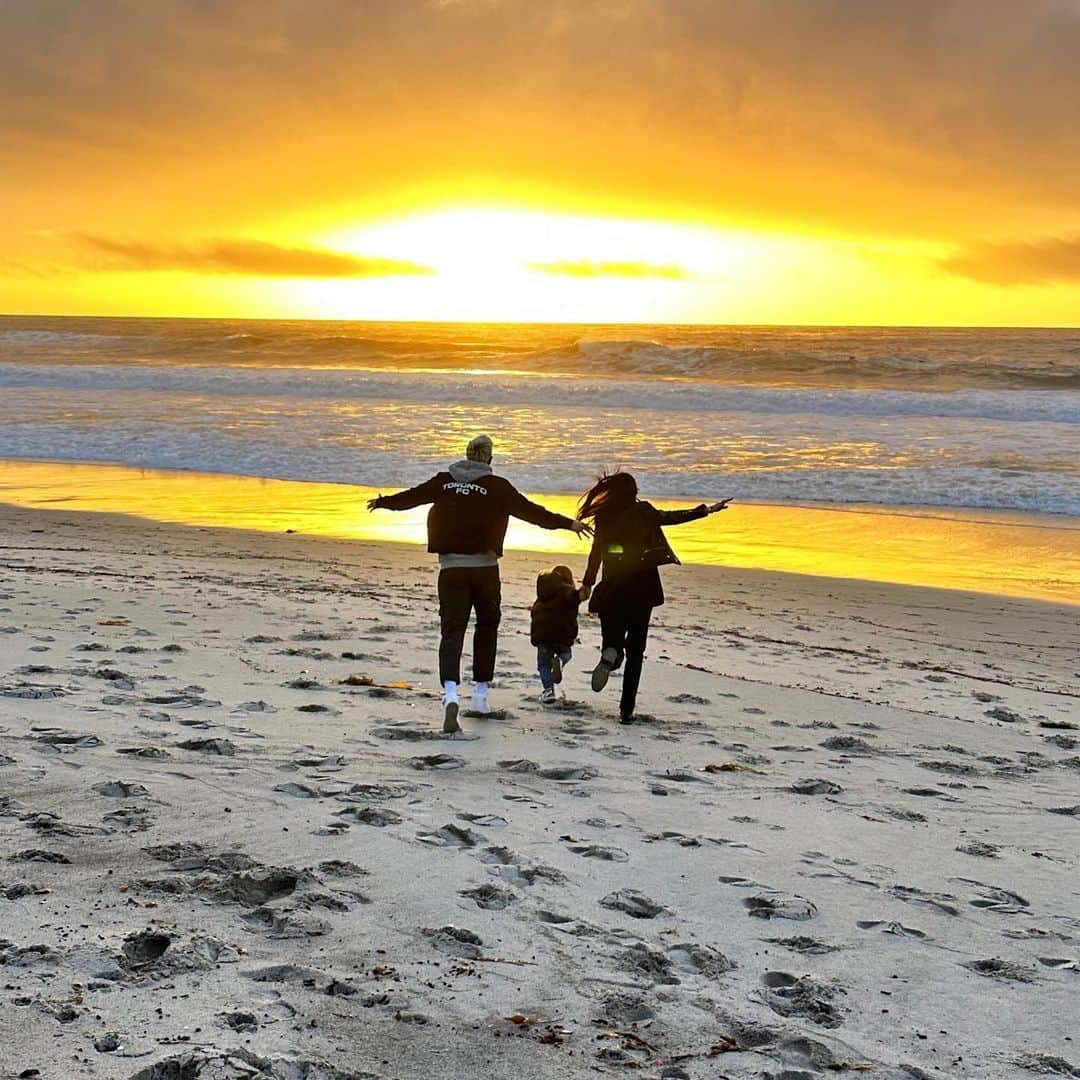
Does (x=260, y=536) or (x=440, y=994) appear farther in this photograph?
(x=260, y=536)

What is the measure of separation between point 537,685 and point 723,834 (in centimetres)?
304

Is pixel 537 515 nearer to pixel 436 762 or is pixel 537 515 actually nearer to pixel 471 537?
pixel 471 537

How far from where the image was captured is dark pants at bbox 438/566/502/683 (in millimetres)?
7043

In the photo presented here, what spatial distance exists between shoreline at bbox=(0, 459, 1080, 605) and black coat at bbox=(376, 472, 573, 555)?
256 inches

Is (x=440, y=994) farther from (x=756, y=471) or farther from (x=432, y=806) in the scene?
(x=756, y=471)

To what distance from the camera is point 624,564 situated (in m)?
7.36

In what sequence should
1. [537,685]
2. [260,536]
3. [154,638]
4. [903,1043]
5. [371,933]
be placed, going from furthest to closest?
1. [260,536]
2. [154,638]
3. [537,685]
4. [371,933]
5. [903,1043]

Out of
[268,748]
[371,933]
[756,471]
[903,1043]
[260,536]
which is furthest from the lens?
[756,471]

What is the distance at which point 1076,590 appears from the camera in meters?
12.2

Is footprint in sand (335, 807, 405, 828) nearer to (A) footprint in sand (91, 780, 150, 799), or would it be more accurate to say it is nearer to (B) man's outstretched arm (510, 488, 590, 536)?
(A) footprint in sand (91, 780, 150, 799)

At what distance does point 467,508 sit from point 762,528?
9.65 metres

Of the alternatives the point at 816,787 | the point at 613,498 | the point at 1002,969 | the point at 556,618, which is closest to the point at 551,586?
the point at 556,618

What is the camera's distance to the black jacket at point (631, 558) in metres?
7.35

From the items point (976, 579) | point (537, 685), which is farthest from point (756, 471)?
point (537, 685)
